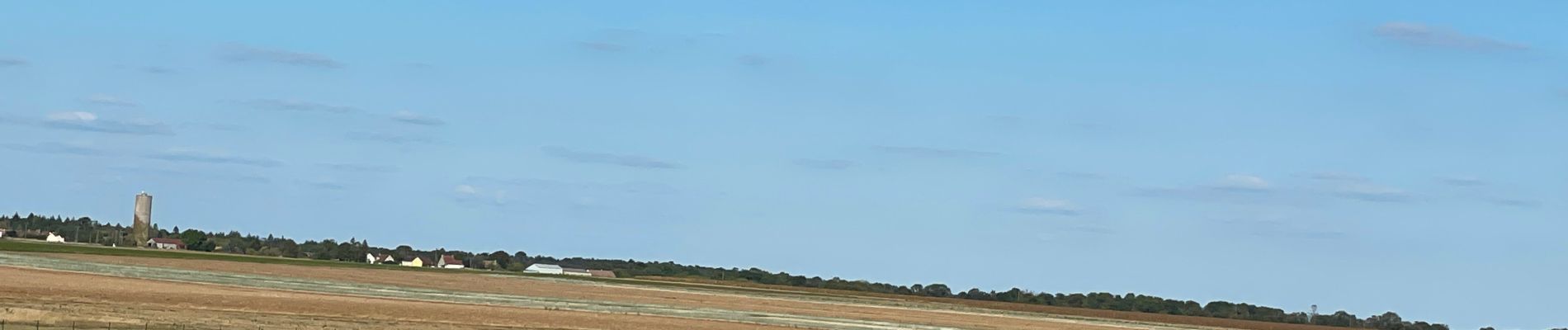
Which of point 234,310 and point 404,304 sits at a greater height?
point 404,304

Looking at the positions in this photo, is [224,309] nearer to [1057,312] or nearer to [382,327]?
[382,327]

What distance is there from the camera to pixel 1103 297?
18675 cm

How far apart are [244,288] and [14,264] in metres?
22.9

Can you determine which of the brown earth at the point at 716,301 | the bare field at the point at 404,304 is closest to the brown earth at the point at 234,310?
the bare field at the point at 404,304

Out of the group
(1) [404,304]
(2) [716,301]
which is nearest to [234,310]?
(1) [404,304]

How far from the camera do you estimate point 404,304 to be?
70.2 m

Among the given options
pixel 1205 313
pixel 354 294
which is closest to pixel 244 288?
pixel 354 294

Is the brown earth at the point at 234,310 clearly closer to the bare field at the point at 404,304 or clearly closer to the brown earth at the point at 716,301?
the bare field at the point at 404,304

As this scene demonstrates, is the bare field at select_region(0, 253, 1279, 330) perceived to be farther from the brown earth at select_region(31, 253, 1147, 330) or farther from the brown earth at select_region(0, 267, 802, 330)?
the brown earth at select_region(31, 253, 1147, 330)

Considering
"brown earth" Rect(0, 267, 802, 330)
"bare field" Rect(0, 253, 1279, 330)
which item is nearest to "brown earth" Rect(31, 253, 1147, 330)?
"bare field" Rect(0, 253, 1279, 330)

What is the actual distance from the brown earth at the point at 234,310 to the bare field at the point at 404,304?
84 mm

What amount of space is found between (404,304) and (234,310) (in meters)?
15.9

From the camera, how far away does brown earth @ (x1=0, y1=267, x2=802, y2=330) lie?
47.0 metres

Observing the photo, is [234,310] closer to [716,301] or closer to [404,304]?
[404,304]
